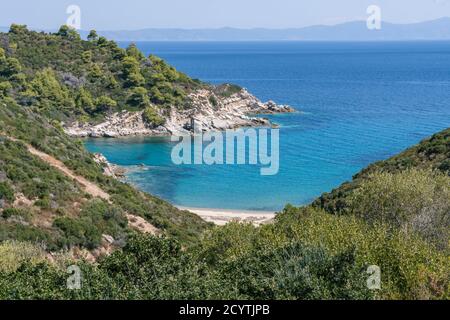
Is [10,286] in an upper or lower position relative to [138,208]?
upper

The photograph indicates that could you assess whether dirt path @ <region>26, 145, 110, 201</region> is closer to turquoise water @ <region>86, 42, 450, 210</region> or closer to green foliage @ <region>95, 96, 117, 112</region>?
turquoise water @ <region>86, 42, 450, 210</region>

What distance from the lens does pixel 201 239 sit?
22984mm

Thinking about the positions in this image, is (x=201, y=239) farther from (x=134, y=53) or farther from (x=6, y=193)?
(x=134, y=53)

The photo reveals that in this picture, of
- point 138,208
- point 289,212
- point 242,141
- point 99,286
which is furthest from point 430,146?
point 242,141

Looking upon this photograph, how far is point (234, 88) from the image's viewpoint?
332 feet

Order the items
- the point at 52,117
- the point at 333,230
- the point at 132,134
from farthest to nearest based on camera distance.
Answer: the point at 132,134
the point at 52,117
the point at 333,230

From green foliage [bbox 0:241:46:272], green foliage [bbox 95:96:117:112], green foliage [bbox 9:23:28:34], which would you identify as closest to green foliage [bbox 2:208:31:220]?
green foliage [bbox 0:241:46:272]

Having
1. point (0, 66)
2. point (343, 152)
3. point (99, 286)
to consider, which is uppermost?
point (0, 66)

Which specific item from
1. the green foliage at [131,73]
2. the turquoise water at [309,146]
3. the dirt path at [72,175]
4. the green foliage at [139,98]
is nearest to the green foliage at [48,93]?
the turquoise water at [309,146]

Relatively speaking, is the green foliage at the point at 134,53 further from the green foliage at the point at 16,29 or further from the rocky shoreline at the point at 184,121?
the green foliage at the point at 16,29

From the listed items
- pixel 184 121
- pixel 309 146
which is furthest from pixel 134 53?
pixel 309 146

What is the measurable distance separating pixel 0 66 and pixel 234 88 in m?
38.5

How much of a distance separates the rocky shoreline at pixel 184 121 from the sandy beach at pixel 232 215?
33.5 m

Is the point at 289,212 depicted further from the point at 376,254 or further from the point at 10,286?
the point at 10,286
